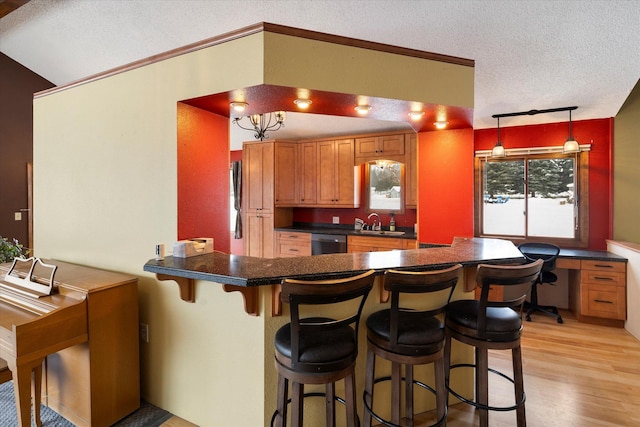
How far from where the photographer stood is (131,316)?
2152 millimetres

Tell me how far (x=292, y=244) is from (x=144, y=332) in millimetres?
3057

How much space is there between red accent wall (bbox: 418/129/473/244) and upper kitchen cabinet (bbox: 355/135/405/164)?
1458 millimetres

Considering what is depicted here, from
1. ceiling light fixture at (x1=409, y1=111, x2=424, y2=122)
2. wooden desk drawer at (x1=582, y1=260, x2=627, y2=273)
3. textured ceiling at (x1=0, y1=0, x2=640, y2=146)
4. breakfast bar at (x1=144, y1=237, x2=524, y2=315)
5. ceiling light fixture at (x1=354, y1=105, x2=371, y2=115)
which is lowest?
wooden desk drawer at (x1=582, y1=260, x2=627, y2=273)

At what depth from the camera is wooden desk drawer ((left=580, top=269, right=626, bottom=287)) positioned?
3.55 meters

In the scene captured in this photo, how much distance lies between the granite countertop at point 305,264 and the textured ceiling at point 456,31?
123 centimetres

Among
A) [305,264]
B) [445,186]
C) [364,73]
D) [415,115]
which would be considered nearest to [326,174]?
[445,186]

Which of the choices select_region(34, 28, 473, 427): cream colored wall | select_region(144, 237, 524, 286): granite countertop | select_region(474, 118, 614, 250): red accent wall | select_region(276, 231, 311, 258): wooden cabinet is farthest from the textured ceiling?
select_region(276, 231, 311, 258): wooden cabinet

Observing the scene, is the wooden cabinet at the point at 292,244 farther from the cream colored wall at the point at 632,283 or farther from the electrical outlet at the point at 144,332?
the cream colored wall at the point at 632,283

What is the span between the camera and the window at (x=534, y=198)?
13.5 feet

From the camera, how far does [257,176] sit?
539cm

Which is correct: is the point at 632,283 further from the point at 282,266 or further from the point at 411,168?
the point at 282,266

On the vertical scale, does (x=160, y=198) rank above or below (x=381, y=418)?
above

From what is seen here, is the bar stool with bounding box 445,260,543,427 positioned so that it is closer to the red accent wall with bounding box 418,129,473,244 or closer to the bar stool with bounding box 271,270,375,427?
the bar stool with bounding box 271,270,375,427

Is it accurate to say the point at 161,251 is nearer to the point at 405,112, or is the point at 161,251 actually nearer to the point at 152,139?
the point at 152,139
